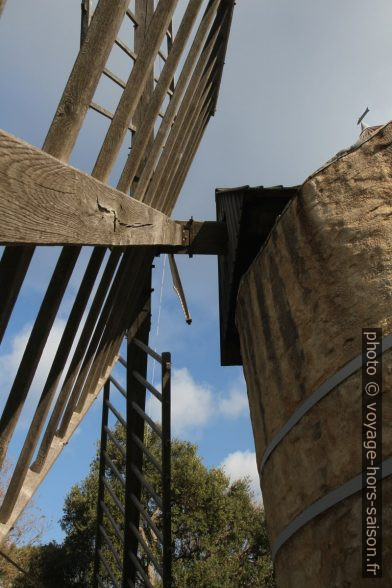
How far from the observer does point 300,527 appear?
2.48 metres

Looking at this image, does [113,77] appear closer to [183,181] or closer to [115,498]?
[183,181]

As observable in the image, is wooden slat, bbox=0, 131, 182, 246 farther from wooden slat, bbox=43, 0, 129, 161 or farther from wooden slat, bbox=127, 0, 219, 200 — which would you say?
wooden slat, bbox=127, 0, 219, 200

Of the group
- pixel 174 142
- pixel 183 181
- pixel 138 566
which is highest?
pixel 183 181

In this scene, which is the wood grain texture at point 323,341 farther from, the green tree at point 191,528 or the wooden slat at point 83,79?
the green tree at point 191,528

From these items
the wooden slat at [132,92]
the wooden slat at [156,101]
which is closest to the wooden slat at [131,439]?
the wooden slat at [156,101]

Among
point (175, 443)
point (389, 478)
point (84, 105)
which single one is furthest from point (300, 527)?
point (175, 443)

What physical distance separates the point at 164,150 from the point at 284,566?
3.03 metres

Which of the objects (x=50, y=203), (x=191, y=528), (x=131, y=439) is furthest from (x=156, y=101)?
(x=191, y=528)

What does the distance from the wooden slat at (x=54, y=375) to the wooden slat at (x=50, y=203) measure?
95cm

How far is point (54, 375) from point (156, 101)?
6.09ft

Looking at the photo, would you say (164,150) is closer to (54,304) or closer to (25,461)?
(54,304)

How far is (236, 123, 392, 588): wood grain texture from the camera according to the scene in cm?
228

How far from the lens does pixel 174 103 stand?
4062 mm

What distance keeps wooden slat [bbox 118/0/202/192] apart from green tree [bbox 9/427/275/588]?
15.7 meters
